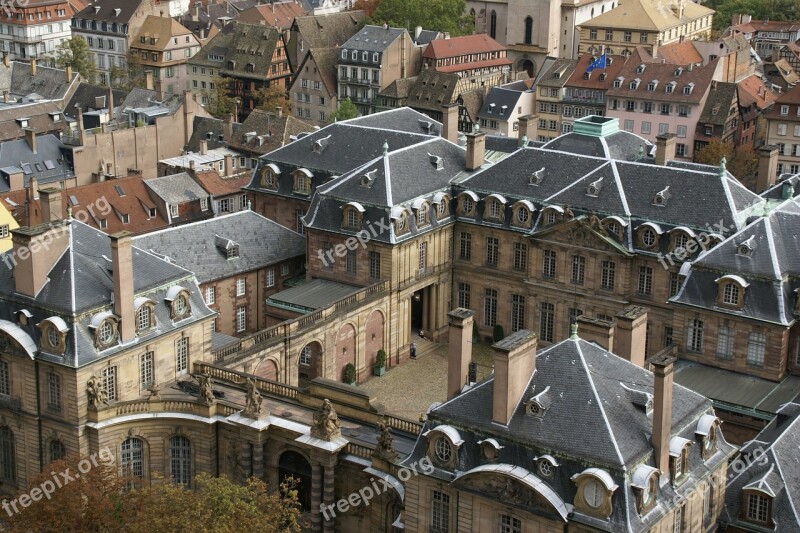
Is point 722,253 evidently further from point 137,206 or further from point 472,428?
point 137,206

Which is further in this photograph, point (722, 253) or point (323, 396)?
point (722, 253)

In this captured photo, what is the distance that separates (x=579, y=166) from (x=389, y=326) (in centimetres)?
1835

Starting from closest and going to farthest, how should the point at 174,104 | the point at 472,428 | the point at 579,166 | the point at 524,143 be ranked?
the point at 472,428 < the point at 579,166 < the point at 524,143 < the point at 174,104

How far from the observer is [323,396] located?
75125 mm

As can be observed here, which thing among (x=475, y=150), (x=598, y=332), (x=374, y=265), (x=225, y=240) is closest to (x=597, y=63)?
(x=475, y=150)

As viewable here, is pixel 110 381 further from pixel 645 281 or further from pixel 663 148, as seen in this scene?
pixel 663 148

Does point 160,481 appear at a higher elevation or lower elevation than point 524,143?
lower

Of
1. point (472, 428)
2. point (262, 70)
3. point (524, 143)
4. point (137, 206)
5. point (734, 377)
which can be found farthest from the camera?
point (262, 70)

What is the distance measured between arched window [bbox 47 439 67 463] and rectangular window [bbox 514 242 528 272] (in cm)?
3867

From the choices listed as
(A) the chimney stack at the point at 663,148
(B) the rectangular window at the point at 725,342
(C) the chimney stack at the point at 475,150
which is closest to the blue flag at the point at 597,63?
(A) the chimney stack at the point at 663,148

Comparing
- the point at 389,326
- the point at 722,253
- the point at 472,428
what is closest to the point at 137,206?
the point at 389,326

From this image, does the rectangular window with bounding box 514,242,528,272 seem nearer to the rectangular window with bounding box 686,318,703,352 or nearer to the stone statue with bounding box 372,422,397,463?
the rectangular window with bounding box 686,318,703,352

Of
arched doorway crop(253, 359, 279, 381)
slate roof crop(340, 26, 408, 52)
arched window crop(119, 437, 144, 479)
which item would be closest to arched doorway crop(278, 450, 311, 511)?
arched window crop(119, 437, 144, 479)

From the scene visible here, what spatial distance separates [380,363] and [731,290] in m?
26.4
